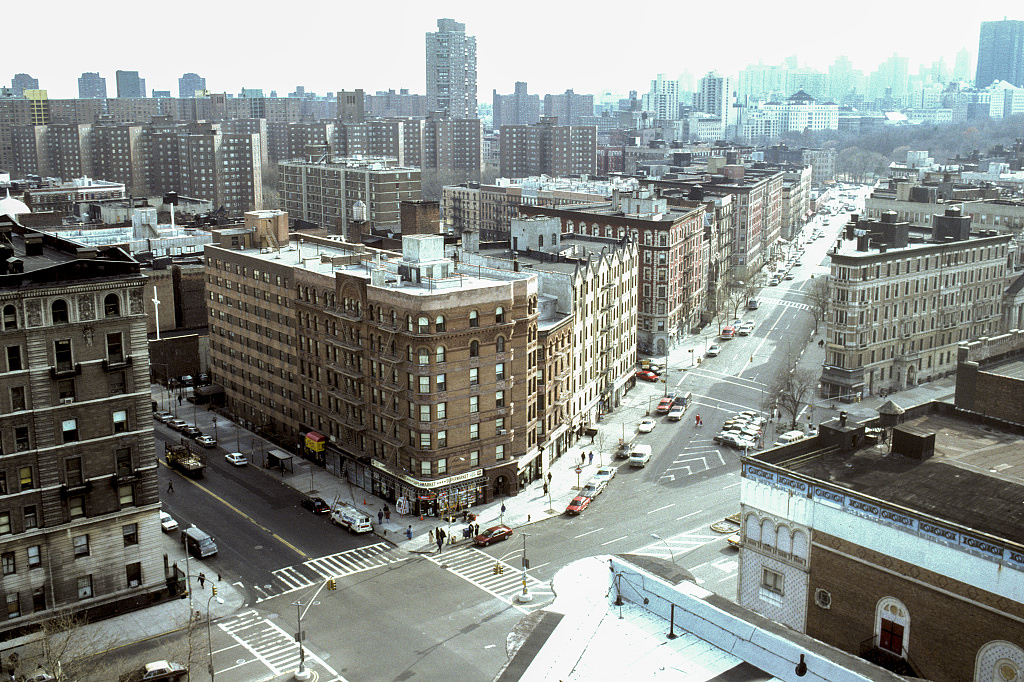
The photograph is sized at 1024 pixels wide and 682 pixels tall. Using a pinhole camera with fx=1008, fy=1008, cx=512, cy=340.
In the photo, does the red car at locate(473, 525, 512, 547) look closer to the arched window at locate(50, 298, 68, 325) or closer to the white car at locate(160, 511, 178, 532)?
the white car at locate(160, 511, 178, 532)

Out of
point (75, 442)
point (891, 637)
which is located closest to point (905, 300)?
point (891, 637)

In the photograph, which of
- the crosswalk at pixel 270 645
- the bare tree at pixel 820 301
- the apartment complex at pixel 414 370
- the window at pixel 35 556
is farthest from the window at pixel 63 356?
the bare tree at pixel 820 301

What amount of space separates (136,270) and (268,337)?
3800cm

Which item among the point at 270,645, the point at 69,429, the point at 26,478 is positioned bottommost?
the point at 270,645

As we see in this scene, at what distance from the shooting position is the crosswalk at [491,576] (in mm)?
70312

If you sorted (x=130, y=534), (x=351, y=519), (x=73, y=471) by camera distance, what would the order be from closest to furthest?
1. (x=73, y=471)
2. (x=130, y=534)
3. (x=351, y=519)

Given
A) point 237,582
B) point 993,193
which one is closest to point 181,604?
point 237,582

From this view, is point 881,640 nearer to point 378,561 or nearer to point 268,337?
point 378,561

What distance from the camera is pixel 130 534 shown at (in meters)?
69.1

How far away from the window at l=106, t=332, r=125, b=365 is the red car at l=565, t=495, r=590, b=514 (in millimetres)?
38058

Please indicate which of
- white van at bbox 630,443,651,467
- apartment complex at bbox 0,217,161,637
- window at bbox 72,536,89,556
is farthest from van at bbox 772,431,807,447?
window at bbox 72,536,89,556

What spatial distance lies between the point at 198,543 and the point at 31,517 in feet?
53.2

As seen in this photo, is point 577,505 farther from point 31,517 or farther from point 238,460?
point 31,517

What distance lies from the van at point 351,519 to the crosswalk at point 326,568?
2.66m
